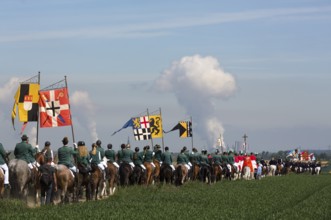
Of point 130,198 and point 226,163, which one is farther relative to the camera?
point 226,163

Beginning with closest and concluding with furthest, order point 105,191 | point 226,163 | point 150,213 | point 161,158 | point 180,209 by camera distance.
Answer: point 150,213 → point 180,209 → point 105,191 → point 161,158 → point 226,163

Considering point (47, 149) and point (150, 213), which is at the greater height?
point (47, 149)

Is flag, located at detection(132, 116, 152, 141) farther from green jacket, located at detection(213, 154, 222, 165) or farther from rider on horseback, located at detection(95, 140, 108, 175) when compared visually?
rider on horseback, located at detection(95, 140, 108, 175)

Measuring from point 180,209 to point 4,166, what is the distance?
19.8 ft

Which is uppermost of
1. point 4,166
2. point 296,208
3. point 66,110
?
point 66,110

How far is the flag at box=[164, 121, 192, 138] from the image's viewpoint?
69.2 meters

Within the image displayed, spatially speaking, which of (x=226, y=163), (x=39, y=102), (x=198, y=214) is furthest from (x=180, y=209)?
(x=226, y=163)

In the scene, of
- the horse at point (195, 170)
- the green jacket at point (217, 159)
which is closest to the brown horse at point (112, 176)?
the horse at point (195, 170)

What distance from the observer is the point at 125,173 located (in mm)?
40688

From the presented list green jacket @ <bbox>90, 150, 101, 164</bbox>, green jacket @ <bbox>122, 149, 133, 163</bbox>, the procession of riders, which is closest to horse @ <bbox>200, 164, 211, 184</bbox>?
the procession of riders

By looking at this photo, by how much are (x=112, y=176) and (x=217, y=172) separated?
22.1 meters

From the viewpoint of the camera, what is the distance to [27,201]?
3156cm

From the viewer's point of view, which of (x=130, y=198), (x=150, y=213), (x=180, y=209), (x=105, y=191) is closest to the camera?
(x=150, y=213)

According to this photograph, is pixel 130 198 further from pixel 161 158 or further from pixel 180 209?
pixel 161 158
